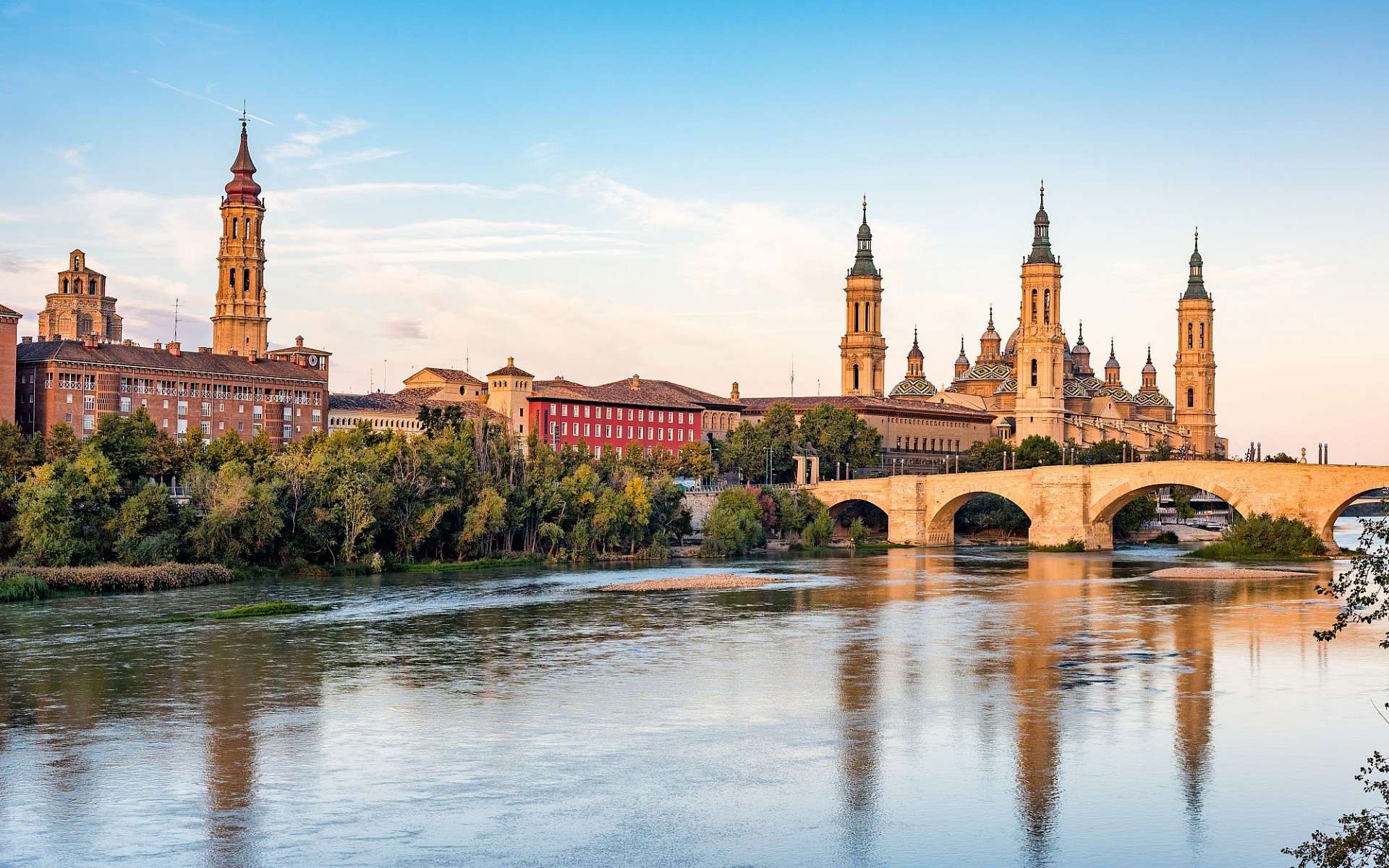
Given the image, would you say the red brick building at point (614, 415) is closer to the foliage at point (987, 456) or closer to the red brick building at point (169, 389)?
the red brick building at point (169, 389)

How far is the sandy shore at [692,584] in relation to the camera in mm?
44531

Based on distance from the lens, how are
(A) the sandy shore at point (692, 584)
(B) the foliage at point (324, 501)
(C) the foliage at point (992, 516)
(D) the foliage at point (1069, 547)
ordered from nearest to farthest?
(B) the foliage at point (324, 501) < (A) the sandy shore at point (692, 584) < (D) the foliage at point (1069, 547) < (C) the foliage at point (992, 516)

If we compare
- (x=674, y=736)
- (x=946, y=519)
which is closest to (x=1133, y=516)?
(x=946, y=519)

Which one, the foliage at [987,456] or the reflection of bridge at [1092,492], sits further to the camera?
the foliage at [987,456]

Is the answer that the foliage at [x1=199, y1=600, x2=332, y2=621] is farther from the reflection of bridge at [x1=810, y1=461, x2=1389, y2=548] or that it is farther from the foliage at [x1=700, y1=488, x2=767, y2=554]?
the reflection of bridge at [x1=810, y1=461, x2=1389, y2=548]

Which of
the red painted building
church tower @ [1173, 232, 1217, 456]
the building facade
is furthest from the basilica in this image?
the building facade

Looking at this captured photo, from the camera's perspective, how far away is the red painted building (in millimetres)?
93812

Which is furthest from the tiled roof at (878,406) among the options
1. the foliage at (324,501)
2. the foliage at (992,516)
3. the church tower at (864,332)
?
the foliage at (324,501)

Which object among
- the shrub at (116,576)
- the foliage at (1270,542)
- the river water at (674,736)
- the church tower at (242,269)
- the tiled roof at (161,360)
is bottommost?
the river water at (674,736)

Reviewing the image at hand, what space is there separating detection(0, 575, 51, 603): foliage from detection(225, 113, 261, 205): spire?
68.3m

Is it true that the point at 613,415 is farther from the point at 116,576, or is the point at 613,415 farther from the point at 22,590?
the point at 22,590

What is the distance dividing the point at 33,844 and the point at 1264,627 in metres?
25.7

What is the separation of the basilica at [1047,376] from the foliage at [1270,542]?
38.7 m

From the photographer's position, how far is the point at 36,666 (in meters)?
26.7
